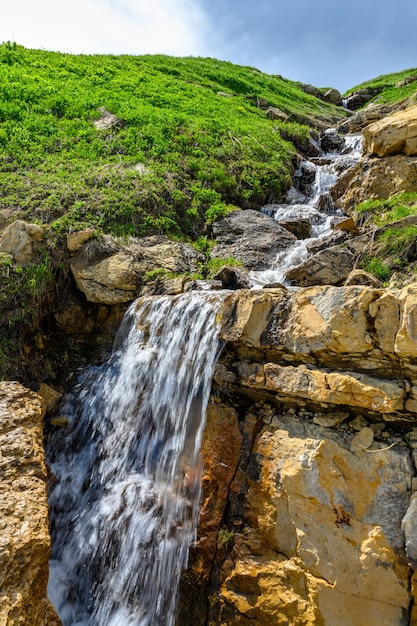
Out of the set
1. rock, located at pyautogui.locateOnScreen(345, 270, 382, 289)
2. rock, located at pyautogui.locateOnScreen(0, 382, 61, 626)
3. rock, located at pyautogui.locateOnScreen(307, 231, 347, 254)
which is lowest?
rock, located at pyautogui.locateOnScreen(0, 382, 61, 626)

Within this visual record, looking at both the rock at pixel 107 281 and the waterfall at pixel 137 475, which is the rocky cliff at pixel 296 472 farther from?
the rock at pixel 107 281

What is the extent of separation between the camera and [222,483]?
4020 mm

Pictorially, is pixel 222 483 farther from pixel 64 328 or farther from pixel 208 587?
pixel 64 328

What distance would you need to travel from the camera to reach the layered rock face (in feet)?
9.98

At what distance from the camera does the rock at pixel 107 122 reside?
12192mm

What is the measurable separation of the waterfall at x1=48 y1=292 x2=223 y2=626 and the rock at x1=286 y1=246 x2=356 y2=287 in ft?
6.30

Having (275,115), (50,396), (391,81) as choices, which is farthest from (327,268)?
(391,81)

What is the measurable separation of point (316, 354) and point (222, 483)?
1.69m

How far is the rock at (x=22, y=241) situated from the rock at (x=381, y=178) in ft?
22.2

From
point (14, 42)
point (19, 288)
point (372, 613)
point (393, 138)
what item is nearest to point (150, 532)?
point (372, 613)

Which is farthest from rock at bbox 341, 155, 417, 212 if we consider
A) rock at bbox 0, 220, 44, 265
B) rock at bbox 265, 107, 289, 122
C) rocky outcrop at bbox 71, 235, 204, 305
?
rock at bbox 265, 107, 289, 122

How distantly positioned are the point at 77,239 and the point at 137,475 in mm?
4603

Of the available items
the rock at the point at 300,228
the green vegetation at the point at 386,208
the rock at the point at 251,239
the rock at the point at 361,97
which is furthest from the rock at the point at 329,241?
the rock at the point at 361,97

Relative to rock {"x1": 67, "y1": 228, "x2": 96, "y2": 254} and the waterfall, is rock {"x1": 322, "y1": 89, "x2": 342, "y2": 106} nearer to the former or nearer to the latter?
rock {"x1": 67, "y1": 228, "x2": 96, "y2": 254}
